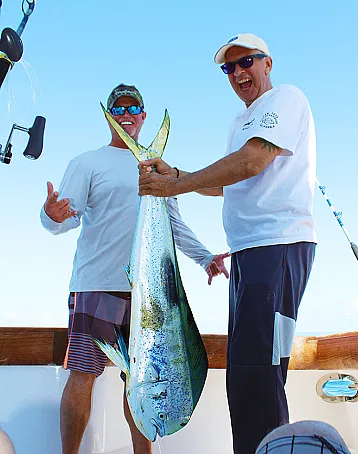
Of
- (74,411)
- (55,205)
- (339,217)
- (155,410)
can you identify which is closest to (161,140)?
(55,205)

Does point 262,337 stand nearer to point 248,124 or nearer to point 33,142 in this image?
point 248,124

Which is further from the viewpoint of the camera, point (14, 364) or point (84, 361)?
point (14, 364)

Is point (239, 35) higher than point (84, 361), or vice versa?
point (239, 35)

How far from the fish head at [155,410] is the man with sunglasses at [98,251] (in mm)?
541

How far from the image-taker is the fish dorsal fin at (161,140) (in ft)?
6.34

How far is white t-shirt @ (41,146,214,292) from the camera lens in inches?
84.7

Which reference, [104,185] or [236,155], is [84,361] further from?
[236,155]

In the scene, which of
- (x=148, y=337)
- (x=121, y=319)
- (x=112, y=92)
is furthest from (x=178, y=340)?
(x=112, y=92)

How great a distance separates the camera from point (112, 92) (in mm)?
2477

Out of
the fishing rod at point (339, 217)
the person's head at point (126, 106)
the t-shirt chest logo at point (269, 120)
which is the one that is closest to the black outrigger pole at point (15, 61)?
the person's head at point (126, 106)

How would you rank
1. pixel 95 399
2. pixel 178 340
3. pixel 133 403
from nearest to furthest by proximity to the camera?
pixel 133 403 → pixel 178 340 → pixel 95 399

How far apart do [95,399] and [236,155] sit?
1431mm

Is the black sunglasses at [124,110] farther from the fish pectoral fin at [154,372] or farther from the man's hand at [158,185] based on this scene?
the fish pectoral fin at [154,372]

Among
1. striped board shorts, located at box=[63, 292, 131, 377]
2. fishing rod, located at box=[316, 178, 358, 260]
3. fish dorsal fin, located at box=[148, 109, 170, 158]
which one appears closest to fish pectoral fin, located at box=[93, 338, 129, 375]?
striped board shorts, located at box=[63, 292, 131, 377]
